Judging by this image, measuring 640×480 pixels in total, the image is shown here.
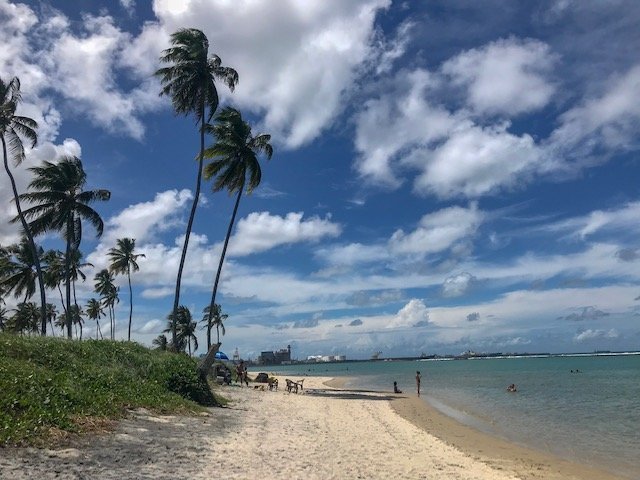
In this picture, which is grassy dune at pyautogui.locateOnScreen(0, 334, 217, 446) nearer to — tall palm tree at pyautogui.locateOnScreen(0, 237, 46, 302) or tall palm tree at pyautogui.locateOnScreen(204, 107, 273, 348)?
tall palm tree at pyautogui.locateOnScreen(204, 107, 273, 348)

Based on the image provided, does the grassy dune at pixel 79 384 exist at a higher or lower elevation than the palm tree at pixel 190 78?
lower

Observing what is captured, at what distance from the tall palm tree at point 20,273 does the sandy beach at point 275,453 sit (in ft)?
109

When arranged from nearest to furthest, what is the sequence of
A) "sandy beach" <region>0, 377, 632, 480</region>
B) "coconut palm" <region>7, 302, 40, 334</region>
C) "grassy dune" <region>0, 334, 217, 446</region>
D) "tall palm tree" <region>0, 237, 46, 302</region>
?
"sandy beach" <region>0, 377, 632, 480</region> < "grassy dune" <region>0, 334, 217, 446</region> < "tall palm tree" <region>0, 237, 46, 302</region> < "coconut palm" <region>7, 302, 40, 334</region>

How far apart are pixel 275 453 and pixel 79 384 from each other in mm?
5257

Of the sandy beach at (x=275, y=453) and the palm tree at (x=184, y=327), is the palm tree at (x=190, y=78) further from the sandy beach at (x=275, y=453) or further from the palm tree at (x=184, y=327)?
the palm tree at (x=184, y=327)

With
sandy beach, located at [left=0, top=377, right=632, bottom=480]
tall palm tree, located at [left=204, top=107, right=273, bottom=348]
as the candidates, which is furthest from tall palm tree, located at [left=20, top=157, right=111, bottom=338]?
sandy beach, located at [left=0, top=377, right=632, bottom=480]

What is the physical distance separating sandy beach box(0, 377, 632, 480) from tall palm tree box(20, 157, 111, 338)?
2044 cm

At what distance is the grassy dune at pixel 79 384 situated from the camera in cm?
890

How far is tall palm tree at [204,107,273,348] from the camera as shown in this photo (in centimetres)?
3020

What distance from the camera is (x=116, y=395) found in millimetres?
12609

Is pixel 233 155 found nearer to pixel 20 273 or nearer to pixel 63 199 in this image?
pixel 63 199

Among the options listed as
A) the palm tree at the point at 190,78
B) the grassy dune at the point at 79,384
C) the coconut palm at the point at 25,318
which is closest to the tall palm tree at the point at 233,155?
the palm tree at the point at 190,78

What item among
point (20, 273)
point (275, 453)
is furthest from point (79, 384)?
point (20, 273)

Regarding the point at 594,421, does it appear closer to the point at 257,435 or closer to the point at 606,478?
the point at 606,478
